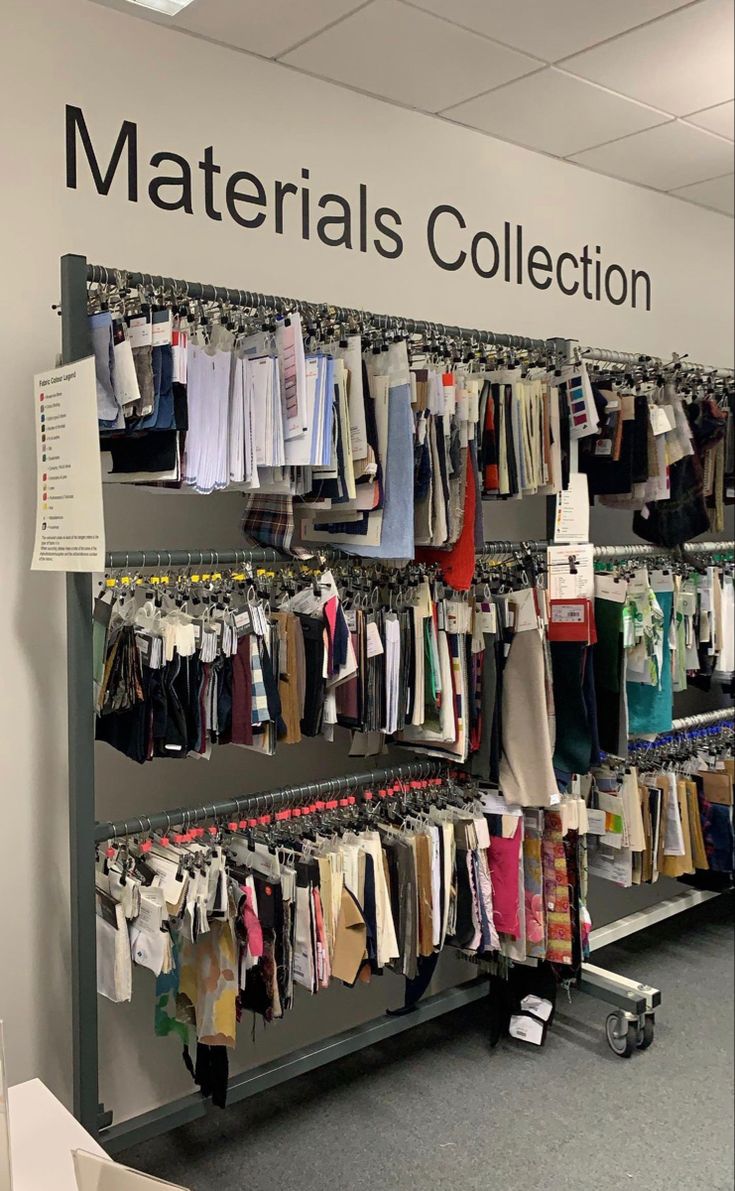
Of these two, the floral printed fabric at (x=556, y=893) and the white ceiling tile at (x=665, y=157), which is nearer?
the floral printed fabric at (x=556, y=893)

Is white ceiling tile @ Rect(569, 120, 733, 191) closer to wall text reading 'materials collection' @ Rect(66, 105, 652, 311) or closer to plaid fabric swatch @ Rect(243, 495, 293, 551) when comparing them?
wall text reading 'materials collection' @ Rect(66, 105, 652, 311)

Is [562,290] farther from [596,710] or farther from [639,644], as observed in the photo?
[596,710]

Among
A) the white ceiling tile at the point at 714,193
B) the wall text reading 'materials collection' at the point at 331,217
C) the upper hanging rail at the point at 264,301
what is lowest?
the upper hanging rail at the point at 264,301

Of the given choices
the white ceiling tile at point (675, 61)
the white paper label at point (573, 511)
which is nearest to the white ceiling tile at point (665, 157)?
the white ceiling tile at point (675, 61)

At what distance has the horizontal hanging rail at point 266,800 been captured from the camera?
2566mm

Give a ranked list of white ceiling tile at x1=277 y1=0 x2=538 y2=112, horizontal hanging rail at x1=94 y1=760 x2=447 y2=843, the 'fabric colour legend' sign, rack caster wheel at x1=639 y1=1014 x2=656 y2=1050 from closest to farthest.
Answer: the 'fabric colour legend' sign < horizontal hanging rail at x1=94 y1=760 x2=447 y2=843 < white ceiling tile at x1=277 y1=0 x2=538 y2=112 < rack caster wheel at x1=639 y1=1014 x2=656 y2=1050

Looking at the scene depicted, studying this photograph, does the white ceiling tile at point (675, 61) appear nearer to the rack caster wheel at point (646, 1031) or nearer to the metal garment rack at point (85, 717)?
the metal garment rack at point (85, 717)

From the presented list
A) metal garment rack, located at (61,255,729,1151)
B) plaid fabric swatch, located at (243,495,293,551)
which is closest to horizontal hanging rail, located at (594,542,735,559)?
plaid fabric swatch, located at (243,495,293,551)

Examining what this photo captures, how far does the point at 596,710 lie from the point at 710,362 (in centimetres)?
230

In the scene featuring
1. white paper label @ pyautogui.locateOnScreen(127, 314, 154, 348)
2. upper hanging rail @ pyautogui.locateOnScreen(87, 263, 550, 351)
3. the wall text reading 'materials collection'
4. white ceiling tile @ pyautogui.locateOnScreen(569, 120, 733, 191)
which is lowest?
white paper label @ pyautogui.locateOnScreen(127, 314, 154, 348)

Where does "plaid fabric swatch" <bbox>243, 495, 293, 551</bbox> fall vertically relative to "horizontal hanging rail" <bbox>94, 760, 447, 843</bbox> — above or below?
above

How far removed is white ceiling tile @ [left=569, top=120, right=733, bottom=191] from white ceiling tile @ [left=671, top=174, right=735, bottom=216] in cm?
7

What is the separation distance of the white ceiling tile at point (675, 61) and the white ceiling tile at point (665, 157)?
0.83ft

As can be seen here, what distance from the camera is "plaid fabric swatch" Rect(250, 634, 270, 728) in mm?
2588
